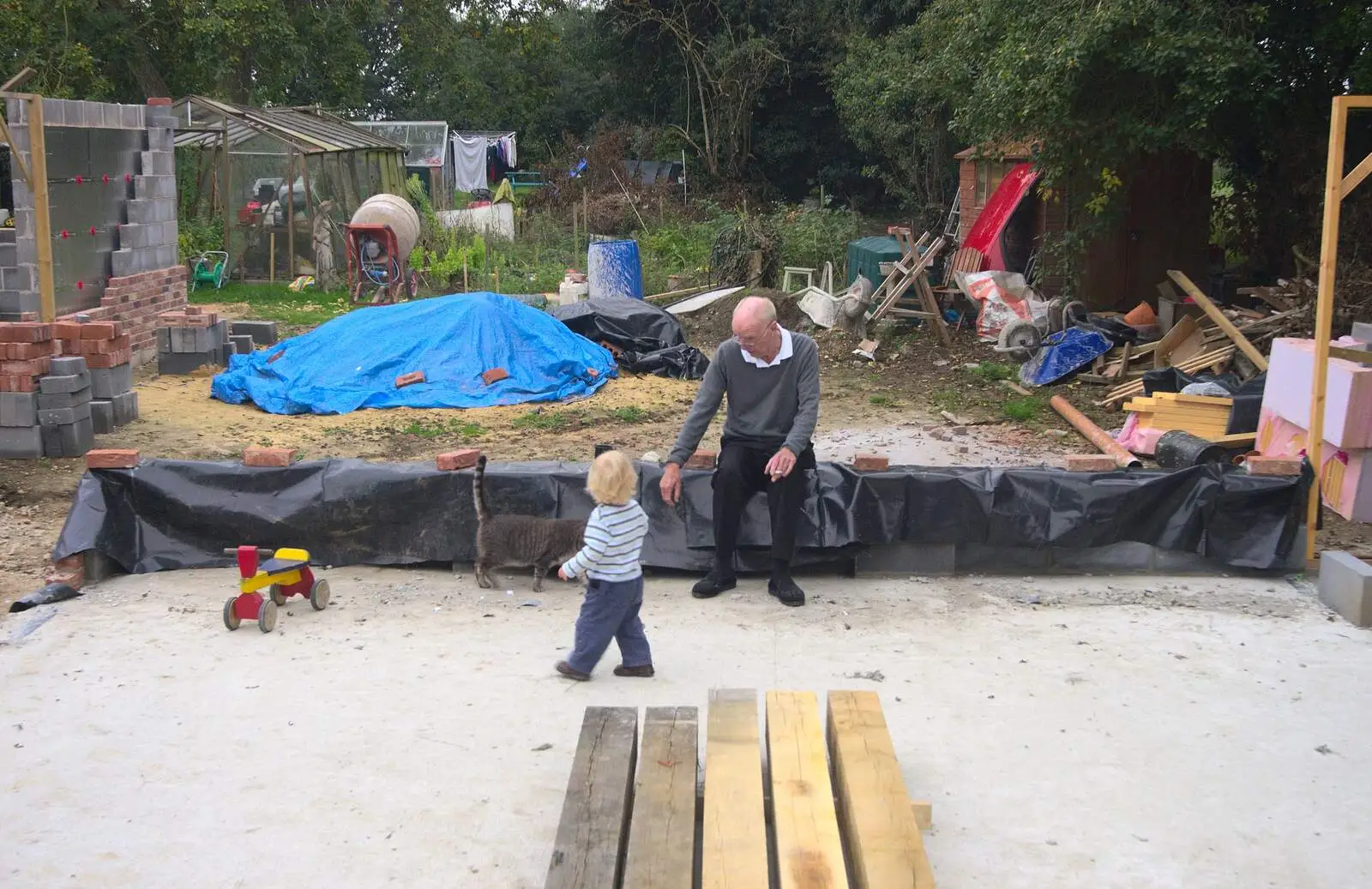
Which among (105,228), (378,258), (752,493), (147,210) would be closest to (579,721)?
(752,493)

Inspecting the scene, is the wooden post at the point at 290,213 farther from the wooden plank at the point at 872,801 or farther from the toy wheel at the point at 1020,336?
the wooden plank at the point at 872,801

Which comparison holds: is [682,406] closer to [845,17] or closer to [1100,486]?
[1100,486]

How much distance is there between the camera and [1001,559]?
22.2 feet

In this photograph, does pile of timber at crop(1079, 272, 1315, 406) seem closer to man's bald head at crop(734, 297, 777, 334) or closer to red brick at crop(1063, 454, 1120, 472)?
red brick at crop(1063, 454, 1120, 472)

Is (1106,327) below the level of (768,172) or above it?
below

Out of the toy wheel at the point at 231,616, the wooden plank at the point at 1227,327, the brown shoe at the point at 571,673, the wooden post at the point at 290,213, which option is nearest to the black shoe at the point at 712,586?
the brown shoe at the point at 571,673

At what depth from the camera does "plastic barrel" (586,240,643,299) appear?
18.3 metres

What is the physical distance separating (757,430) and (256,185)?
710 inches

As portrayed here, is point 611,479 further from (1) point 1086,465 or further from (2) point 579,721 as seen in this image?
(1) point 1086,465

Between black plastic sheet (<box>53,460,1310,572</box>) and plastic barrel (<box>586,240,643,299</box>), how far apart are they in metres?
11.7

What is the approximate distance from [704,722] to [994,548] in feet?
8.08

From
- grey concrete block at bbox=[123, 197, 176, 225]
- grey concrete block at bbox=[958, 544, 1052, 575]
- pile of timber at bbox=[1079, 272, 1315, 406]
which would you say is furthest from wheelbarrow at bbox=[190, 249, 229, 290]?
grey concrete block at bbox=[958, 544, 1052, 575]

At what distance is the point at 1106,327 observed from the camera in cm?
1366

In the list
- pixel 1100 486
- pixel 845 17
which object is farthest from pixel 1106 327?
pixel 845 17
